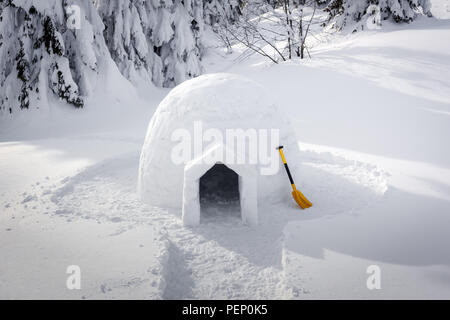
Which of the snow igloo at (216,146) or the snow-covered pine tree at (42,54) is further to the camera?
the snow-covered pine tree at (42,54)

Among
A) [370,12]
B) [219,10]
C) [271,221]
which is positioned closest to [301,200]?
[271,221]

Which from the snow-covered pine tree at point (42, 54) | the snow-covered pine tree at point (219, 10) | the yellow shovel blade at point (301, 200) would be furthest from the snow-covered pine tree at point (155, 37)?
the yellow shovel blade at point (301, 200)

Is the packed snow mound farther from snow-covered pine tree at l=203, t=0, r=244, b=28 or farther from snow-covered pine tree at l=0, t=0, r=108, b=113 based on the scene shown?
snow-covered pine tree at l=203, t=0, r=244, b=28

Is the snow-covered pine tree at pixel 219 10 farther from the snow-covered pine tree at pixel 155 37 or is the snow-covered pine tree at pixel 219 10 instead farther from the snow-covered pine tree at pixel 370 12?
the snow-covered pine tree at pixel 370 12

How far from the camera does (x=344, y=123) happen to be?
304 inches

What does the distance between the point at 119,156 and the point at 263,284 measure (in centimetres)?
442

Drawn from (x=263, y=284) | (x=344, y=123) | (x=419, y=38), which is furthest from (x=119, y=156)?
(x=419, y=38)

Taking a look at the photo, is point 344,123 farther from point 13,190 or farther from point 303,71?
point 13,190

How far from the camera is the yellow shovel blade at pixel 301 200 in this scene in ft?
14.7

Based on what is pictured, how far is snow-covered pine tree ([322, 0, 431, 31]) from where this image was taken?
1102 cm

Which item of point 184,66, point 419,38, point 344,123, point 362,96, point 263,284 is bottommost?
point 263,284

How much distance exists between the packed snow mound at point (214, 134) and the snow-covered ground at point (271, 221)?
1.10 feet

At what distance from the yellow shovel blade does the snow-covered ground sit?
103 millimetres

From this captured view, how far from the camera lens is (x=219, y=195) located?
5.14 m
